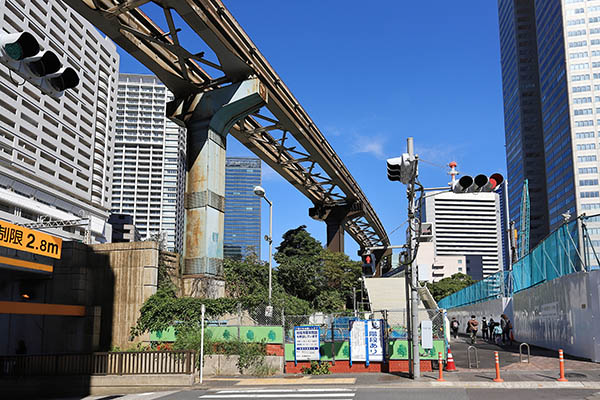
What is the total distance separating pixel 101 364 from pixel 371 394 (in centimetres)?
1012

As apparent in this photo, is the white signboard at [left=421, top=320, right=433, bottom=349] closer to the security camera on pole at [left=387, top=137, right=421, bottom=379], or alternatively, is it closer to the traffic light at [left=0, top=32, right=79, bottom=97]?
the security camera on pole at [left=387, top=137, right=421, bottom=379]

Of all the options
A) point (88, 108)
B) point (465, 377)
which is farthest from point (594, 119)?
point (465, 377)

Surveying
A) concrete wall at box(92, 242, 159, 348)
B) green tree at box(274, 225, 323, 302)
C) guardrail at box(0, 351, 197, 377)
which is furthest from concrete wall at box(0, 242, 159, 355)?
green tree at box(274, 225, 323, 302)

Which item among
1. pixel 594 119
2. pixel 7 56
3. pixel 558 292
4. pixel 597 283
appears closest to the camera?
pixel 7 56

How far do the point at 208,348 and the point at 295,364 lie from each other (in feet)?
11.7

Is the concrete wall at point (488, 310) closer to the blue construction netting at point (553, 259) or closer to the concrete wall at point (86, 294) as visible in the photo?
the blue construction netting at point (553, 259)

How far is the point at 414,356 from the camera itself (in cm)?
1831

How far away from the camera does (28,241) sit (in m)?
19.8

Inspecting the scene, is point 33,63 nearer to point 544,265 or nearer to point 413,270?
point 413,270

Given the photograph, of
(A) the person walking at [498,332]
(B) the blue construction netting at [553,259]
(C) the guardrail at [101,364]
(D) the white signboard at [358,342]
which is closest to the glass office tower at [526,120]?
(A) the person walking at [498,332]

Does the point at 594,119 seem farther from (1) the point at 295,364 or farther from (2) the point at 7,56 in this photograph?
(2) the point at 7,56

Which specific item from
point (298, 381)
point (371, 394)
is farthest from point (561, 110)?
point (371, 394)

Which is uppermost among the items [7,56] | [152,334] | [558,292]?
[7,56]

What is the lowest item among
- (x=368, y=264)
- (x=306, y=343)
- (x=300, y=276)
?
(x=306, y=343)
